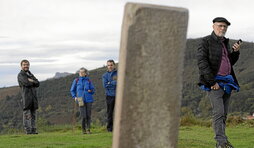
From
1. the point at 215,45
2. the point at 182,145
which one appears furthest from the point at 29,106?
the point at 215,45

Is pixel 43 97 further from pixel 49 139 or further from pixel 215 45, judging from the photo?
pixel 215 45

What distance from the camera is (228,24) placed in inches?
305

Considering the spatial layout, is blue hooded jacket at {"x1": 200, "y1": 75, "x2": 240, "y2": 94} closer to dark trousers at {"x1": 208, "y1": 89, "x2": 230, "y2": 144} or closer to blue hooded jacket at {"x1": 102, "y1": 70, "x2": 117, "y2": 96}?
dark trousers at {"x1": 208, "y1": 89, "x2": 230, "y2": 144}

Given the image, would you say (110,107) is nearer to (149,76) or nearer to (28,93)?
(28,93)

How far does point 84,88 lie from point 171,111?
9.85 meters

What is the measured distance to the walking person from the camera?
46.3ft

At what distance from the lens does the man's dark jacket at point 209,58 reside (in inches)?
299

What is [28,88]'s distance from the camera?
47.3ft

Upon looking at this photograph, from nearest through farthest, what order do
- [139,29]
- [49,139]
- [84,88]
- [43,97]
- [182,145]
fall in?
1. [139,29]
2. [182,145]
3. [49,139]
4. [84,88]
5. [43,97]

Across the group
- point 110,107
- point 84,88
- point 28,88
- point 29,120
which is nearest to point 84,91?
point 84,88

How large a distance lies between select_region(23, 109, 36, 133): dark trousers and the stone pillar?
10.7 metres

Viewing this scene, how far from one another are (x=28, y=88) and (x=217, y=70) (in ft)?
26.1

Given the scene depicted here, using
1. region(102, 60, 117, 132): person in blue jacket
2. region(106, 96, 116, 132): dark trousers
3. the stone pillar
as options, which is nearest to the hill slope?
region(106, 96, 116, 132): dark trousers

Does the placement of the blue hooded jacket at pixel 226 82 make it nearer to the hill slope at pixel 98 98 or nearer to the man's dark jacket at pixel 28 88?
the man's dark jacket at pixel 28 88
